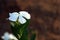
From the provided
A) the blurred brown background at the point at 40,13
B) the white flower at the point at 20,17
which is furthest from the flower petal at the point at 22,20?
the blurred brown background at the point at 40,13

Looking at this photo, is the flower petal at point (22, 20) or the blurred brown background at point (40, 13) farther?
the blurred brown background at point (40, 13)

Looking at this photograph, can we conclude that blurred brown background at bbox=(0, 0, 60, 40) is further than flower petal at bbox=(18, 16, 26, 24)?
Yes

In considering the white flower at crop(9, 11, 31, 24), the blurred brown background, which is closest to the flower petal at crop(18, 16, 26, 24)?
the white flower at crop(9, 11, 31, 24)

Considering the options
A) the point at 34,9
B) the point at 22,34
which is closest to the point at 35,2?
the point at 34,9

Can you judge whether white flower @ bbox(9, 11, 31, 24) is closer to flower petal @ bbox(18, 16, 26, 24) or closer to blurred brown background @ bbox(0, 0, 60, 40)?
flower petal @ bbox(18, 16, 26, 24)

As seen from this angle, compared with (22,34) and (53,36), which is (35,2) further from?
(22,34)

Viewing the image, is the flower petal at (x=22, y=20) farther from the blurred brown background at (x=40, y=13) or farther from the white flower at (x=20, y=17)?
the blurred brown background at (x=40, y=13)

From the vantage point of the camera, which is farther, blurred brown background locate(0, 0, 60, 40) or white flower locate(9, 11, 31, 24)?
blurred brown background locate(0, 0, 60, 40)

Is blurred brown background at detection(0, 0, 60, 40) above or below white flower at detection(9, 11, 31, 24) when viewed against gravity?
below

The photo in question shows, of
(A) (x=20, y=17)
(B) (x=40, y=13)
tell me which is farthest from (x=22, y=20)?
(B) (x=40, y=13)
